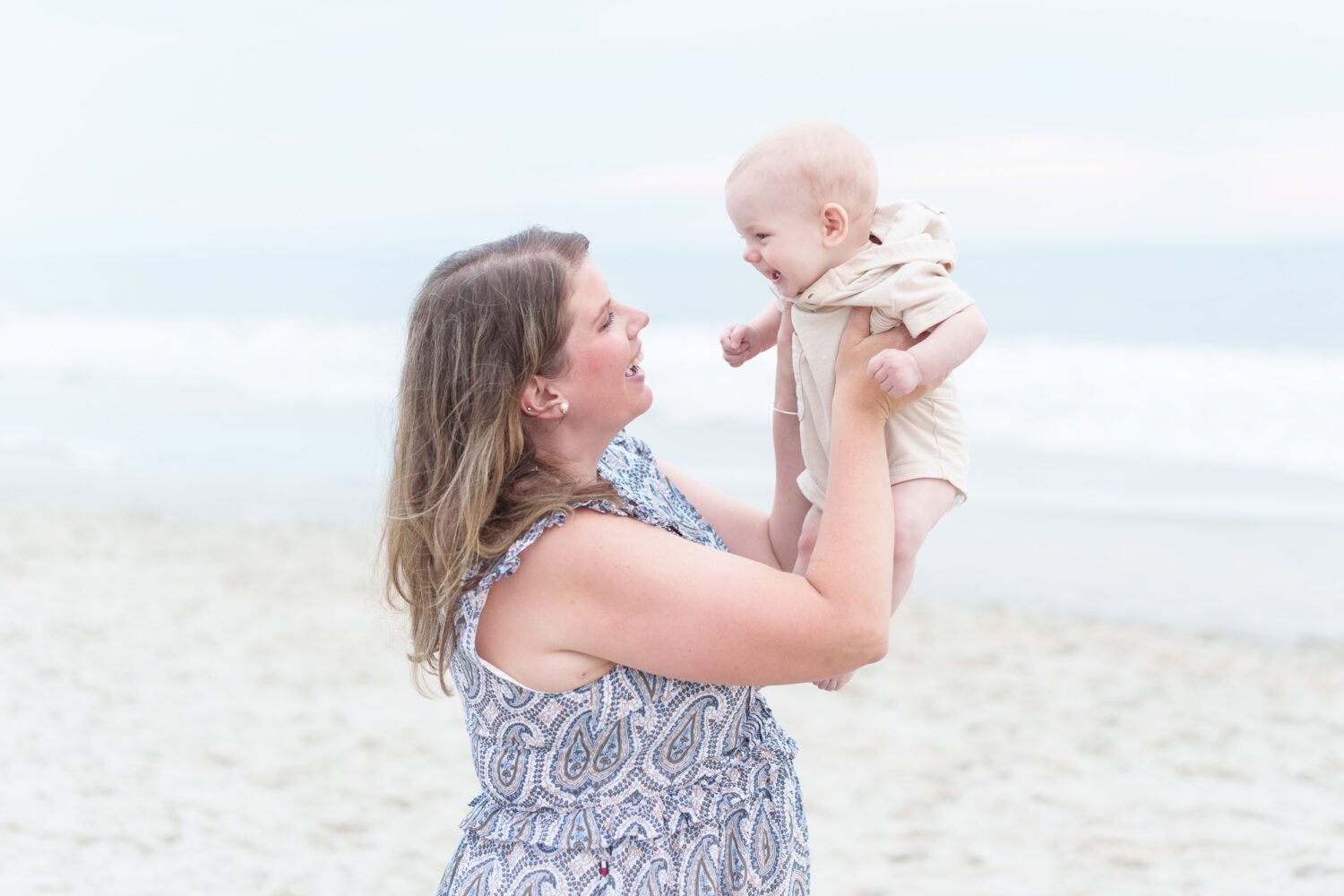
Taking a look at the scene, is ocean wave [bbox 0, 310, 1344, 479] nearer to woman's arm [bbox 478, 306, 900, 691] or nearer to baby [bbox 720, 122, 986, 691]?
baby [bbox 720, 122, 986, 691]

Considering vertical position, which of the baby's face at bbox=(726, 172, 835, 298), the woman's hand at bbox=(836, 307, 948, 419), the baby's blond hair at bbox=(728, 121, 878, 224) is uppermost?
the baby's blond hair at bbox=(728, 121, 878, 224)

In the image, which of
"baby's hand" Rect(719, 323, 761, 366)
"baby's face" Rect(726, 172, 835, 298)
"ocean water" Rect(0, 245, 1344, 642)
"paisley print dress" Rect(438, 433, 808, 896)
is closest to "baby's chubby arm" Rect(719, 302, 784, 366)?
"baby's hand" Rect(719, 323, 761, 366)

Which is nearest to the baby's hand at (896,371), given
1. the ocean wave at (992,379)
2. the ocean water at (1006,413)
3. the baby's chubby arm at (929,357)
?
the baby's chubby arm at (929,357)

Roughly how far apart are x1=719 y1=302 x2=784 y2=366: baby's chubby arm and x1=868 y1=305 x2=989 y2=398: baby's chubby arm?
0.45 m

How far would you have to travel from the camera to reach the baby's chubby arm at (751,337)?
2354mm

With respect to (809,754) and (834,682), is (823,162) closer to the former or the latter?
(834,682)

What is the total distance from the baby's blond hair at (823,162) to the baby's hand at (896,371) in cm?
25

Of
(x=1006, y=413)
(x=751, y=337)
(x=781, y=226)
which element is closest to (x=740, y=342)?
(x=751, y=337)

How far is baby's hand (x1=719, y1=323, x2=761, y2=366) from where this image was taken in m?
2.36

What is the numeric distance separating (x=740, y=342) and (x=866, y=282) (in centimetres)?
43

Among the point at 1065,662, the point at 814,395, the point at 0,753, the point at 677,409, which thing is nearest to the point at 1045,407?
the point at 677,409

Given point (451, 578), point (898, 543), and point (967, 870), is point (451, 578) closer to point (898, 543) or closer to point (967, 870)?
point (898, 543)

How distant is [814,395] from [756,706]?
0.53 meters

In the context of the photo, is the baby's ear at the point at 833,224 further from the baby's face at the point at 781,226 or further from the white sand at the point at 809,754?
the white sand at the point at 809,754
